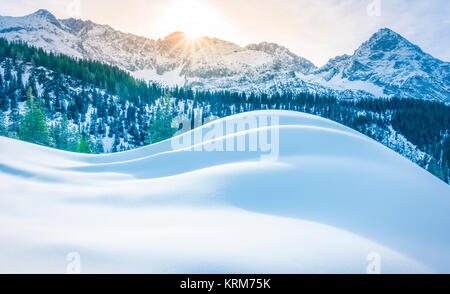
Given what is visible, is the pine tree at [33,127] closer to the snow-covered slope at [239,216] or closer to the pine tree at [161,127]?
the pine tree at [161,127]

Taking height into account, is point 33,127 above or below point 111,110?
below

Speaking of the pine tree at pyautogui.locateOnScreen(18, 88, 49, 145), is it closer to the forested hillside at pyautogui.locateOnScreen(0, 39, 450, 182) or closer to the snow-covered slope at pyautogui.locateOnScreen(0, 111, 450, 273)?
the forested hillside at pyautogui.locateOnScreen(0, 39, 450, 182)

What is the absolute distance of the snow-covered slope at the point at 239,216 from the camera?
99.7 inches

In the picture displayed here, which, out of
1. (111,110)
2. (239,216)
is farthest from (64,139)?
(111,110)

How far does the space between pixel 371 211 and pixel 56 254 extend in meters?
4.41

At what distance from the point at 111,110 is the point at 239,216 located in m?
71.4
